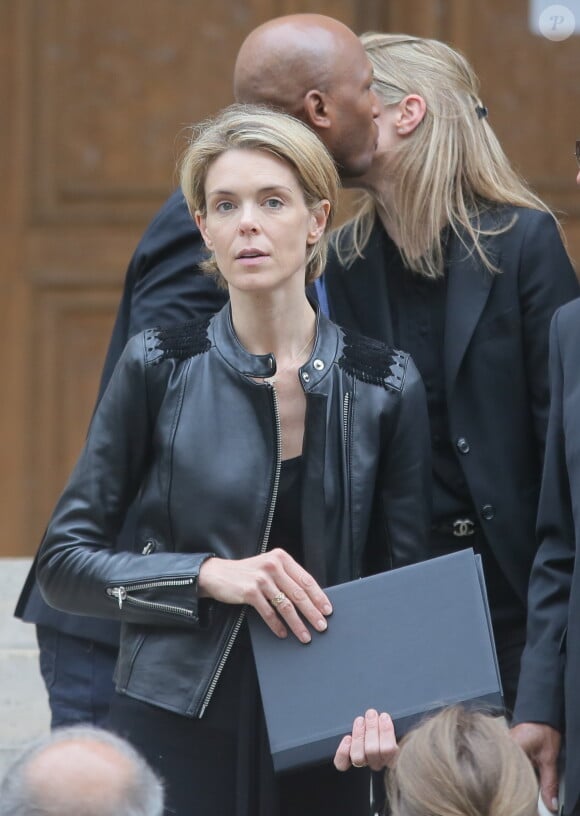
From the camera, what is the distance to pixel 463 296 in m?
3.43

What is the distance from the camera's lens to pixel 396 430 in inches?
116

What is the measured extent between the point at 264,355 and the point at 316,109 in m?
0.65

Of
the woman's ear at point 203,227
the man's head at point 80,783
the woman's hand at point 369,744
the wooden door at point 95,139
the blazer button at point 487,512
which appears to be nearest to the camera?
the man's head at point 80,783

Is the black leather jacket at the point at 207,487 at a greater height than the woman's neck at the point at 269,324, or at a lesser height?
lesser

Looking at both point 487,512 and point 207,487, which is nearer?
point 207,487

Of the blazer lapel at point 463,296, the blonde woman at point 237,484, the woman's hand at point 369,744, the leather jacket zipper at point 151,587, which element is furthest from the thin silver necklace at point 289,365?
the woman's hand at point 369,744

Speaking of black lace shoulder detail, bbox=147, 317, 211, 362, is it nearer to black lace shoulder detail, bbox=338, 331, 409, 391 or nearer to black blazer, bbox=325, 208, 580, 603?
black lace shoulder detail, bbox=338, 331, 409, 391

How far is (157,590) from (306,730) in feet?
1.06

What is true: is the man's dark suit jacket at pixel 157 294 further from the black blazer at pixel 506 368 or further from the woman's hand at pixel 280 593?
the woman's hand at pixel 280 593

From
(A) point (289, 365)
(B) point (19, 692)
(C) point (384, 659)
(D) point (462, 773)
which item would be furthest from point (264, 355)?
(B) point (19, 692)

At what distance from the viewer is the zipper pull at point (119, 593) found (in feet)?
9.28

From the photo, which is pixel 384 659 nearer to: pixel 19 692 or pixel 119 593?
pixel 119 593

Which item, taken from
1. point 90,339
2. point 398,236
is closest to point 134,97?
point 90,339

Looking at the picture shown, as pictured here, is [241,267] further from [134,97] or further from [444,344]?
[134,97]
